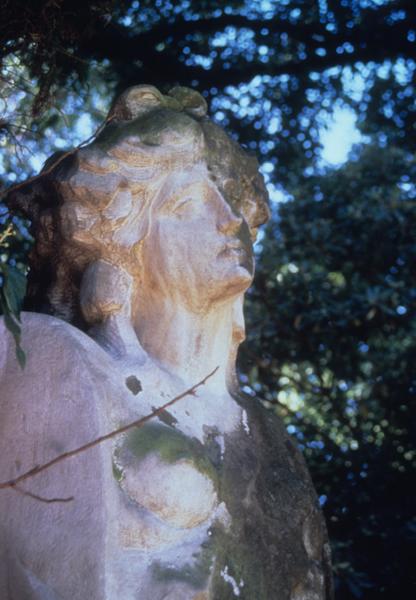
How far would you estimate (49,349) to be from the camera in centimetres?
283

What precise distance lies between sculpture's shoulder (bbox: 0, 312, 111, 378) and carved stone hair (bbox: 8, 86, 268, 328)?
0.22 meters

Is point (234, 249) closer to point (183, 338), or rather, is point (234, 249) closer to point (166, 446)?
point (183, 338)

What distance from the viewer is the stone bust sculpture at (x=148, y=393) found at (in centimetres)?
259

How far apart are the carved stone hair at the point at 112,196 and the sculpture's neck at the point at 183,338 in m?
0.14

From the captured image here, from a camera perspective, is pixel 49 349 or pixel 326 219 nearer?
pixel 49 349

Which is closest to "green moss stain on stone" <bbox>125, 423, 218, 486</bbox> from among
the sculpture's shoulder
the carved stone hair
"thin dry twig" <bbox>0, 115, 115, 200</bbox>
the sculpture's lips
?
the sculpture's shoulder

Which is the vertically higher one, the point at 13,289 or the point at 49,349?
the point at 13,289

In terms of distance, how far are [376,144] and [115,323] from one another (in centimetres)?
460

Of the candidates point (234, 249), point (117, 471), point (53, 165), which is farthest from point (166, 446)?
point (53, 165)

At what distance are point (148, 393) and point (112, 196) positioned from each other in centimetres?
63

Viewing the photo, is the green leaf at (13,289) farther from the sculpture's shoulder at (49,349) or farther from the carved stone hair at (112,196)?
the carved stone hair at (112,196)

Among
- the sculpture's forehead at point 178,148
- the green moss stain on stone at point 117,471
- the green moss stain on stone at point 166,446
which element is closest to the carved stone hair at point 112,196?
the sculpture's forehead at point 178,148

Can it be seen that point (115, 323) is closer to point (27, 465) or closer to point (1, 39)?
point (27, 465)

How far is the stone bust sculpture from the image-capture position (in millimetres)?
2594
